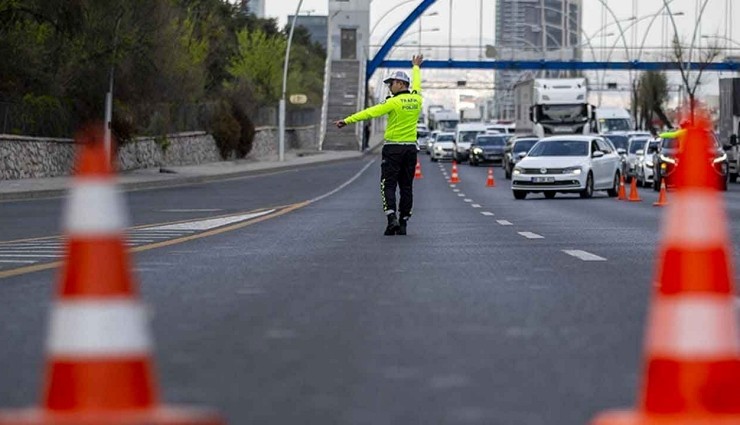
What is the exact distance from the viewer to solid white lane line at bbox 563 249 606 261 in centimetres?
1478

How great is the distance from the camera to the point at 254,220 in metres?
24.6

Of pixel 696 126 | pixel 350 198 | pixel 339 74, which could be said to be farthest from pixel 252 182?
pixel 339 74

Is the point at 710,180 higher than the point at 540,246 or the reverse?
higher

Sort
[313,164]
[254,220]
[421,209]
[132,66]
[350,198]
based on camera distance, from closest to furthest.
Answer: [254,220], [421,209], [350,198], [132,66], [313,164]

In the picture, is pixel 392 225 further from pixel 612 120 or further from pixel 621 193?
pixel 612 120

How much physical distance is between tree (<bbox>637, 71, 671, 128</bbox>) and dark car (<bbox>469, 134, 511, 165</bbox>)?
62523 millimetres

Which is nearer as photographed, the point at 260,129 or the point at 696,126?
the point at 696,126

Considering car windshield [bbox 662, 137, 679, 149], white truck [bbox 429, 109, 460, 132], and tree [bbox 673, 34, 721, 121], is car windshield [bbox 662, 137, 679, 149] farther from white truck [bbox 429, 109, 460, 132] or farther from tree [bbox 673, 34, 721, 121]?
white truck [bbox 429, 109, 460, 132]

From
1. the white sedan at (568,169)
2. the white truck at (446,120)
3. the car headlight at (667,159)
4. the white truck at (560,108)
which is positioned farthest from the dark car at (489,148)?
the white truck at (446,120)

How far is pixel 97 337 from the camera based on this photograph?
5.32 metres

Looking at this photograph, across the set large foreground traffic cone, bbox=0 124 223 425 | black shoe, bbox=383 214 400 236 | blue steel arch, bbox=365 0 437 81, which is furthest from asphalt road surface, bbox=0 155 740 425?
blue steel arch, bbox=365 0 437 81

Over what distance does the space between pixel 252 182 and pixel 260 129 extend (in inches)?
1309

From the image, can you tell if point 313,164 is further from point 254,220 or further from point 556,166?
point 254,220

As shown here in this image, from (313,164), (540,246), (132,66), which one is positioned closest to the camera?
(540,246)
